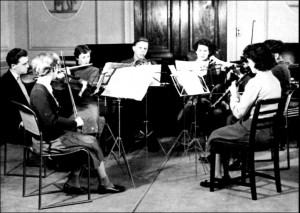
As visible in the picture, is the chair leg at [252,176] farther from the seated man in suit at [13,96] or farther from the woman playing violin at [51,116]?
the seated man in suit at [13,96]

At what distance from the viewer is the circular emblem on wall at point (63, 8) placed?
7.67 m

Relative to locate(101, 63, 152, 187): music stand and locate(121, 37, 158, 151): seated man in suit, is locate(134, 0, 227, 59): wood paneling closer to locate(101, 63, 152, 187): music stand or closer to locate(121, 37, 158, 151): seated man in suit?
locate(121, 37, 158, 151): seated man in suit

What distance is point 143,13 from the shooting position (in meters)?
7.32

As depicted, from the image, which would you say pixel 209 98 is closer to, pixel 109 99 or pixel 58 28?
pixel 109 99

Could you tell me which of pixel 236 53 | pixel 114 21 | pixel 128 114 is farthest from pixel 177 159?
pixel 114 21

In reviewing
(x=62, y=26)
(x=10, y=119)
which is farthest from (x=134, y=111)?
(x=62, y=26)

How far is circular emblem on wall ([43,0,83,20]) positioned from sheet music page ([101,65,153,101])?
347 cm

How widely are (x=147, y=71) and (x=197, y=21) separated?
9.42 ft

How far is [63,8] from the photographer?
7719 mm

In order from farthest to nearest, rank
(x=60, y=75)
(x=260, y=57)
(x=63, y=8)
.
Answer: (x=63, y=8)
(x=60, y=75)
(x=260, y=57)

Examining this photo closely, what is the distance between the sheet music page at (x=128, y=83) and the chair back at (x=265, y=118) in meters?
1.00

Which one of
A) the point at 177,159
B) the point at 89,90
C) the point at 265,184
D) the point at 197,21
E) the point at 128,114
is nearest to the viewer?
the point at 265,184

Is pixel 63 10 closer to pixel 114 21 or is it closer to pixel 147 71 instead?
pixel 114 21

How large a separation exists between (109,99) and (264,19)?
8.94ft
